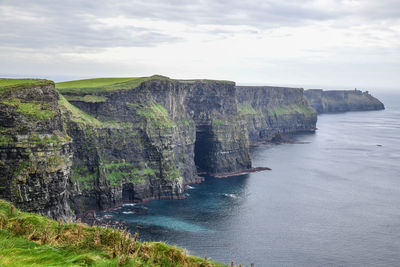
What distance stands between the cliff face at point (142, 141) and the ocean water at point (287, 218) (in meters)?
6.13

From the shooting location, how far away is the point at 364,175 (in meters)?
139

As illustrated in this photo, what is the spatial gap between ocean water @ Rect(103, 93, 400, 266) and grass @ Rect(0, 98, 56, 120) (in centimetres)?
2835

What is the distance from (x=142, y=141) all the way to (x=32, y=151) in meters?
42.3

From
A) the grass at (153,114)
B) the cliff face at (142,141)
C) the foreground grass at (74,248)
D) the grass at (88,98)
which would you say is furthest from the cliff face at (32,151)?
the foreground grass at (74,248)

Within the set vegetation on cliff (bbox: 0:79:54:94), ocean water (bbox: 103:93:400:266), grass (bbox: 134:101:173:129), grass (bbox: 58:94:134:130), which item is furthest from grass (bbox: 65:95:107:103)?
ocean water (bbox: 103:93:400:266)

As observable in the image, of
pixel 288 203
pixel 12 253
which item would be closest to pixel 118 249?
pixel 12 253

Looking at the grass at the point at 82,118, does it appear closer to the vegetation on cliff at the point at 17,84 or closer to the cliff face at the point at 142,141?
the cliff face at the point at 142,141

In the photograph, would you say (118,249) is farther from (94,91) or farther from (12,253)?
(94,91)

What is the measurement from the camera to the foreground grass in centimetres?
2019

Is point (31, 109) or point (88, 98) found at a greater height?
point (88, 98)

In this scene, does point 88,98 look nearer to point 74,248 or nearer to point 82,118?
point 82,118

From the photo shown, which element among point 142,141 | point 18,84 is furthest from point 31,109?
point 142,141

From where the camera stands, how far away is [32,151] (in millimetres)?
69000

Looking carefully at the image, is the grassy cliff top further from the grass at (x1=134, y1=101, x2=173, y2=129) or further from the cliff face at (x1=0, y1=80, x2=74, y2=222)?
the grass at (x1=134, y1=101, x2=173, y2=129)
